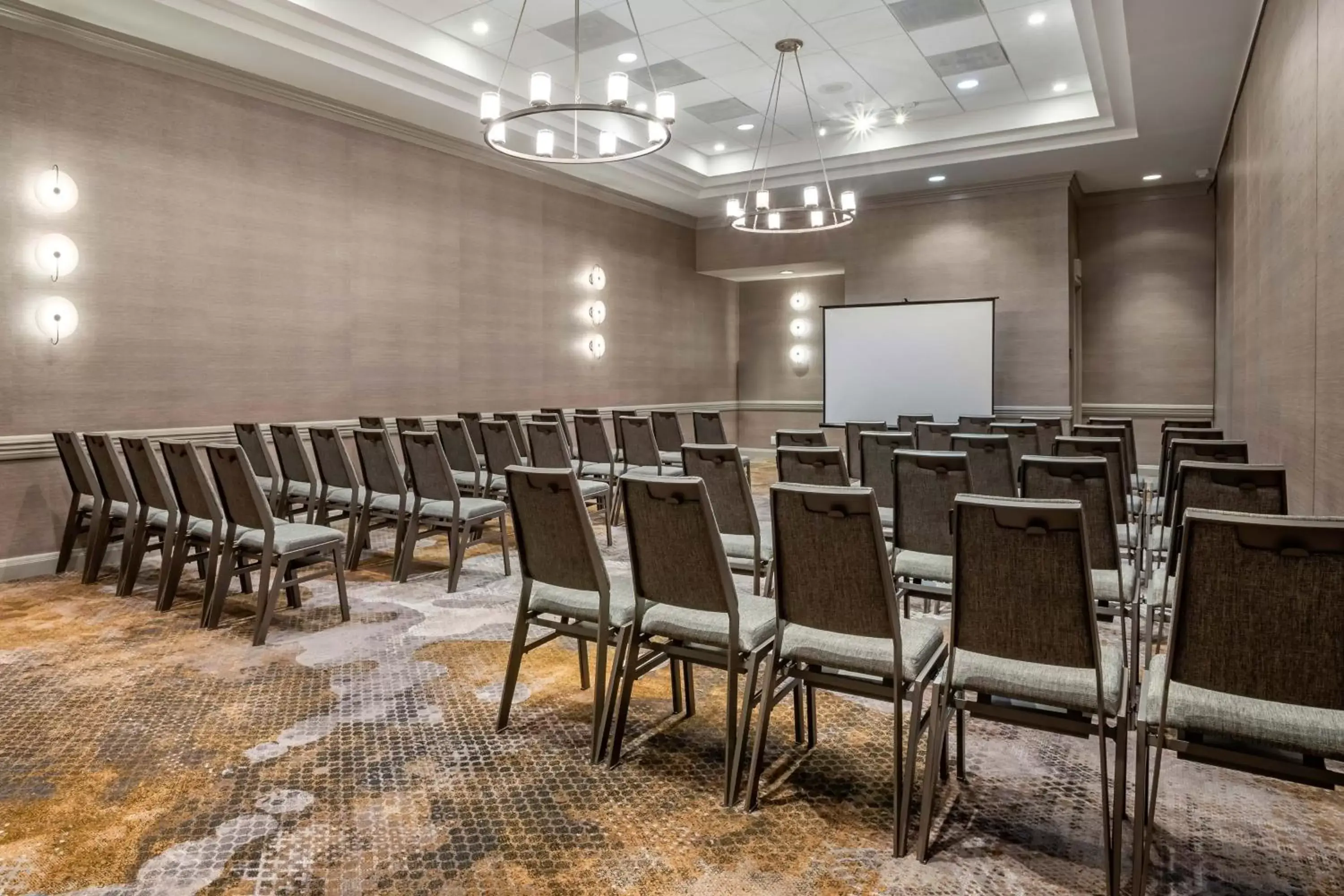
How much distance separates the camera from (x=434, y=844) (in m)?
2.11

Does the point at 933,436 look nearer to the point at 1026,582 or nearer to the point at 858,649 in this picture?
the point at 858,649

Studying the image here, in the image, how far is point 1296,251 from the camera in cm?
407

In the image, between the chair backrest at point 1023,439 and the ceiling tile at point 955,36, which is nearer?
the chair backrest at point 1023,439

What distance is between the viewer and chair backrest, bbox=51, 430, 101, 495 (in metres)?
4.95

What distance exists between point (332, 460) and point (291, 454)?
1.45 ft

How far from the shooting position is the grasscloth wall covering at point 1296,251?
10.9 feet

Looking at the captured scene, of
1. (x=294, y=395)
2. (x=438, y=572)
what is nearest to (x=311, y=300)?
(x=294, y=395)

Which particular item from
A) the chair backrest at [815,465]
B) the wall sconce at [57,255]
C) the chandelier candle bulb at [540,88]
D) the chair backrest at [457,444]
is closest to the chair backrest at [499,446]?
the chair backrest at [457,444]

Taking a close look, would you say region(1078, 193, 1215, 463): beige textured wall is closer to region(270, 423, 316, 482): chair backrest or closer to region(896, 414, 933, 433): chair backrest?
region(896, 414, 933, 433): chair backrest

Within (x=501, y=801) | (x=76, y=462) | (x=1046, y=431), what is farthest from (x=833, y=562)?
(x=76, y=462)

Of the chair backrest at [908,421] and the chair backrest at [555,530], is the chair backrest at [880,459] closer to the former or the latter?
the chair backrest at [555,530]

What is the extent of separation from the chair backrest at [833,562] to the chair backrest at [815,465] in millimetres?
1417

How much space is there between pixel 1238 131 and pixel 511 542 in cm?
667

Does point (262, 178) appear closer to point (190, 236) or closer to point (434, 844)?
point (190, 236)
